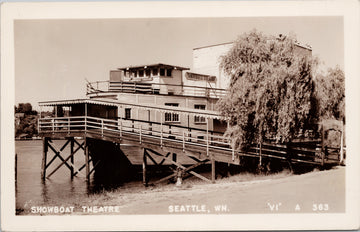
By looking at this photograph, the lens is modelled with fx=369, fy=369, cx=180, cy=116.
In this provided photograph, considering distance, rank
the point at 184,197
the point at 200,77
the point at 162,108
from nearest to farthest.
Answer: the point at 184,197, the point at 162,108, the point at 200,77

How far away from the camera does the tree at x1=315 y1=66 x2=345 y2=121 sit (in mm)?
13617

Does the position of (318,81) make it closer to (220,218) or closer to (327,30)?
(327,30)

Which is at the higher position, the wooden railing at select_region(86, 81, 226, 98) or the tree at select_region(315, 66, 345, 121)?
the wooden railing at select_region(86, 81, 226, 98)

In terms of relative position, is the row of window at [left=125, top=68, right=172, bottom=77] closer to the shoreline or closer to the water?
the water

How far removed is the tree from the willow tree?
0.47m

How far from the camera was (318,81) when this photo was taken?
14742mm

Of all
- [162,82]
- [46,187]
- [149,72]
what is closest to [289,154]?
[46,187]

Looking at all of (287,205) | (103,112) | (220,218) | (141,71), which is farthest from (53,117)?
(287,205)

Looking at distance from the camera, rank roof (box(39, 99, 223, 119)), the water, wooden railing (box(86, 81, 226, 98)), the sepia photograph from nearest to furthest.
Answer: the sepia photograph < the water < roof (box(39, 99, 223, 119)) < wooden railing (box(86, 81, 226, 98))

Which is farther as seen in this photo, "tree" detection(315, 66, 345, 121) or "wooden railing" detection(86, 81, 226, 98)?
"wooden railing" detection(86, 81, 226, 98)

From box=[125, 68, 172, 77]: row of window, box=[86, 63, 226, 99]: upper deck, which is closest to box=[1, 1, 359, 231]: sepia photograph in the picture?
box=[86, 63, 226, 99]: upper deck

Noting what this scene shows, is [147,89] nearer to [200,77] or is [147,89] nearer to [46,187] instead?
[200,77]

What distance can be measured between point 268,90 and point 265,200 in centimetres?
412

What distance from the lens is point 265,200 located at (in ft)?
41.4
